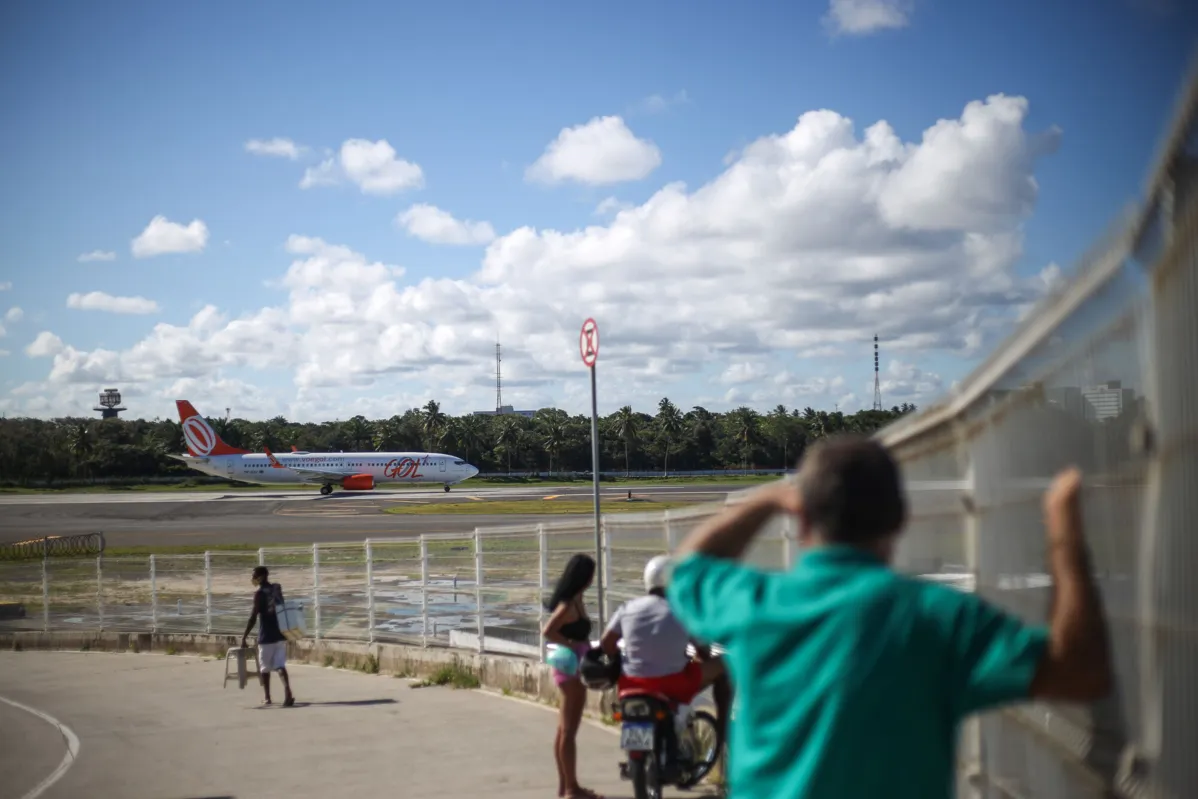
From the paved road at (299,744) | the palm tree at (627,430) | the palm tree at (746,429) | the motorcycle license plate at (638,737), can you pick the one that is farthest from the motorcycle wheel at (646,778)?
the palm tree at (627,430)

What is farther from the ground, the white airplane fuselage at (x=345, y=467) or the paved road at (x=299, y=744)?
the white airplane fuselage at (x=345, y=467)

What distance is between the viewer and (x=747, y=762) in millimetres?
2473

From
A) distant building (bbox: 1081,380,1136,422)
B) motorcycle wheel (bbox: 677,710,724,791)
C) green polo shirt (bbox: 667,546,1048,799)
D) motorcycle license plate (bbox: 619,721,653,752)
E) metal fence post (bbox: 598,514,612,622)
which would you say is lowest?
motorcycle wheel (bbox: 677,710,724,791)

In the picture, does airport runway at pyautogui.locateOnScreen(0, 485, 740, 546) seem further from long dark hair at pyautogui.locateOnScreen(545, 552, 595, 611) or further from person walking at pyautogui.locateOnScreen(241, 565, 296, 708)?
long dark hair at pyautogui.locateOnScreen(545, 552, 595, 611)

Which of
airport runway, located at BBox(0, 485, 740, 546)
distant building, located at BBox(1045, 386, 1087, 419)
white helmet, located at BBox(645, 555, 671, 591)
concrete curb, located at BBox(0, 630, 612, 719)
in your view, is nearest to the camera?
distant building, located at BBox(1045, 386, 1087, 419)

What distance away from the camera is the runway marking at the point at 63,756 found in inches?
384

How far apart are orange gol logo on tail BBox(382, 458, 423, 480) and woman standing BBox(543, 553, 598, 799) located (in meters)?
71.7

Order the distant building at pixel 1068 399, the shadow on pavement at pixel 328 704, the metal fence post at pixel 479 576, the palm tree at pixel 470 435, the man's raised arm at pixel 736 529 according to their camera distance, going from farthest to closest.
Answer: the palm tree at pixel 470 435 < the metal fence post at pixel 479 576 < the shadow on pavement at pixel 328 704 < the distant building at pixel 1068 399 < the man's raised arm at pixel 736 529

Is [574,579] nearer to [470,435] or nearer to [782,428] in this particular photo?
[782,428]

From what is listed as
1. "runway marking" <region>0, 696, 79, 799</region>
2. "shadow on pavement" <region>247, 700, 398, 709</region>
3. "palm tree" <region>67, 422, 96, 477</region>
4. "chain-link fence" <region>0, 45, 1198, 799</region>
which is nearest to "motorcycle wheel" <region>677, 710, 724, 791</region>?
"chain-link fence" <region>0, 45, 1198, 799</region>

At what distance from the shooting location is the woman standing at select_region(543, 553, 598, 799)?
764 cm

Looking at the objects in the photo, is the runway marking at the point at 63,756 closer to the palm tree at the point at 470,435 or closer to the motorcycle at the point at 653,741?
the motorcycle at the point at 653,741

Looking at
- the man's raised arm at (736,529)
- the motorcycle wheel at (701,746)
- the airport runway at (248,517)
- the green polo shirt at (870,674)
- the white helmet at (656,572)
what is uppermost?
the man's raised arm at (736,529)

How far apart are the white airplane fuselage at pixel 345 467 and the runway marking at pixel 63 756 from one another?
63174 millimetres
